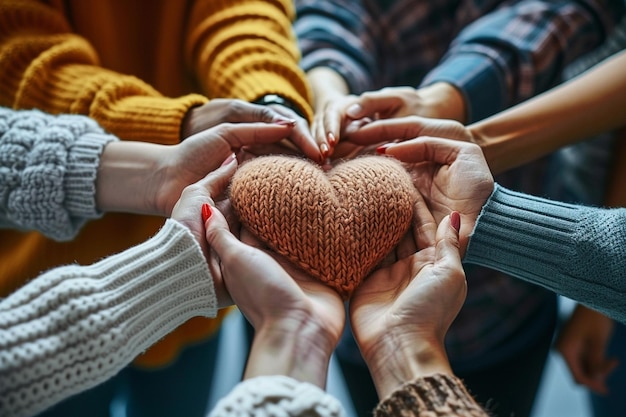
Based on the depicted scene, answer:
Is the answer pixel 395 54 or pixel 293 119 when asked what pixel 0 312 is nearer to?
pixel 293 119

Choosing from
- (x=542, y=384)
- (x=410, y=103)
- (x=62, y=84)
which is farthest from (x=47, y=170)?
(x=542, y=384)

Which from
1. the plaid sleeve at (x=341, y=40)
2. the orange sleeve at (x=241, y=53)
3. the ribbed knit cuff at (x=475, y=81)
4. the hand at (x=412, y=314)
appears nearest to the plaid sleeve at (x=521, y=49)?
the ribbed knit cuff at (x=475, y=81)

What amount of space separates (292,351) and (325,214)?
17 cm

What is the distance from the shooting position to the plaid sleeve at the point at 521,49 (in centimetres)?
87

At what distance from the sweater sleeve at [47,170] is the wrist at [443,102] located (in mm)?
470

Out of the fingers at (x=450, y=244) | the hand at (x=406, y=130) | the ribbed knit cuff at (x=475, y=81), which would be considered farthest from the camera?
the ribbed knit cuff at (x=475, y=81)

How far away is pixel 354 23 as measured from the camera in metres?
0.97

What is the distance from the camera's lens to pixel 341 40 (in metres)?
0.95

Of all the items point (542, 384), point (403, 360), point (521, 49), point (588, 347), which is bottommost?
point (542, 384)

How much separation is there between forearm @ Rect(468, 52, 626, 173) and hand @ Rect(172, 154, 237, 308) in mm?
Answer: 372

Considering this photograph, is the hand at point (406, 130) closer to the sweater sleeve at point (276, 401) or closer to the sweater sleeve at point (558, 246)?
the sweater sleeve at point (558, 246)

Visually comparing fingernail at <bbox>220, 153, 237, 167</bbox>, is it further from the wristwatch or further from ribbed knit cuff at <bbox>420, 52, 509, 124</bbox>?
ribbed knit cuff at <bbox>420, 52, 509, 124</bbox>

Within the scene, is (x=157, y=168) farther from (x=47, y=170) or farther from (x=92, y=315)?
(x=92, y=315)

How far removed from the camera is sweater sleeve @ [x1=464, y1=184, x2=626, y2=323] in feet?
1.84
